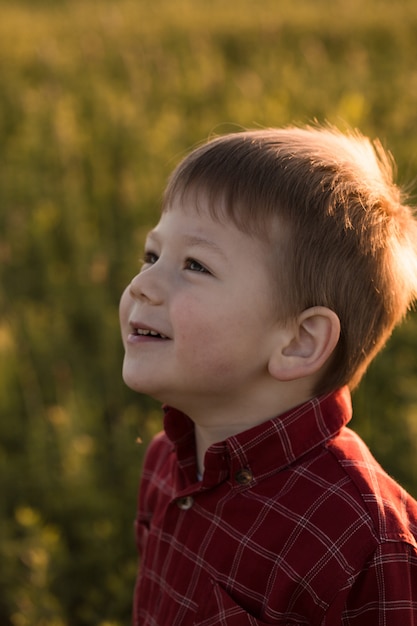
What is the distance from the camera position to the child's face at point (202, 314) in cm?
131

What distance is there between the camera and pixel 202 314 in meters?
1.30

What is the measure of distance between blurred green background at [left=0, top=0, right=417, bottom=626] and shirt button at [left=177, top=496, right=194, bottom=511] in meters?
0.77

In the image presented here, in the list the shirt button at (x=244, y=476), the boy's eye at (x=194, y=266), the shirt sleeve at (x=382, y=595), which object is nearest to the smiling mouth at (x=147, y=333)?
the boy's eye at (x=194, y=266)

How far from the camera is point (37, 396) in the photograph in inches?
123

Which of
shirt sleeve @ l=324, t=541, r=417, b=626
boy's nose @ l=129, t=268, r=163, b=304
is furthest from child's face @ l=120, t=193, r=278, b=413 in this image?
shirt sleeve @ l=324, t=541, r=417, b=626

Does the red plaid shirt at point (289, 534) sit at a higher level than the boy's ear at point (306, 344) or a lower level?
lower

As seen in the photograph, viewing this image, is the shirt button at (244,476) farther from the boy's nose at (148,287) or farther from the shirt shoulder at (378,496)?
the boy's nose at (148,287)

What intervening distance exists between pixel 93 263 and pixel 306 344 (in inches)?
93.8

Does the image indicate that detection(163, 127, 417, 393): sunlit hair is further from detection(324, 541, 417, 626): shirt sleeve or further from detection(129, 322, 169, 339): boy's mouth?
detection(324, 541, 417, 626): shirt sleeve

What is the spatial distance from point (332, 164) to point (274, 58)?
7357mm

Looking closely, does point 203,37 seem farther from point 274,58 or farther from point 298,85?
point 298,85

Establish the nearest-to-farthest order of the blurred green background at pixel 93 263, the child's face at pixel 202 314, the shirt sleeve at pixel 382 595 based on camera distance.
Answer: the shirt sleeve at pixel 382 595, the child's face at pixel 202 314, the blurred green background at pixel 93 263

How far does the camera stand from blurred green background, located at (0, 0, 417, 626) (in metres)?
2.31

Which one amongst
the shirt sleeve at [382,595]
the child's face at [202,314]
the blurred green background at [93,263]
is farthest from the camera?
the blurred green background at [93,263]
